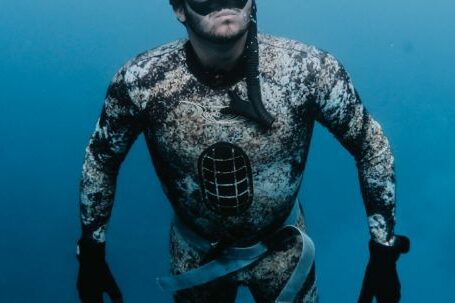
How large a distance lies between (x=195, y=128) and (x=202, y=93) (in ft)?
0.35

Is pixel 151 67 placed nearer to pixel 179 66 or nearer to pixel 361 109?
pixel 179 66

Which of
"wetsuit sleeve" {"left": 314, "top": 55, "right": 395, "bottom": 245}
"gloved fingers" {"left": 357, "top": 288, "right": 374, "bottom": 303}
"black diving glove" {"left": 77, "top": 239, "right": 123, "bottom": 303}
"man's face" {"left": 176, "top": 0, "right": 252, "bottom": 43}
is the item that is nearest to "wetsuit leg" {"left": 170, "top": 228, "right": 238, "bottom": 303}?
"black diving glove" {"left": 77, "top": 239, "right": 123, "bottom": 303}

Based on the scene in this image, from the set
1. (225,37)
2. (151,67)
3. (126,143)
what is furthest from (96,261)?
(225,37)

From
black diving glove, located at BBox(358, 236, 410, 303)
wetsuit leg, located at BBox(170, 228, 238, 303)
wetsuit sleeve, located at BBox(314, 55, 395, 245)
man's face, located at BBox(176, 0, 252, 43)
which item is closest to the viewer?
man's face, located at BBox(176, 0, 252, 43)

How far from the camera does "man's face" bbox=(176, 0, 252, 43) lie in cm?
162

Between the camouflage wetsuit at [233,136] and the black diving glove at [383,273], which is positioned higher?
the camouflage wetsuit at [233,136]

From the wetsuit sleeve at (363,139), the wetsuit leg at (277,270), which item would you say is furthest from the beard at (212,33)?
the wetsuit leg at (277,270)

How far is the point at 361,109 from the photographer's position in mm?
1790

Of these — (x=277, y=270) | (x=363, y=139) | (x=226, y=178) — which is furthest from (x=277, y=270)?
(x=363, y=139)

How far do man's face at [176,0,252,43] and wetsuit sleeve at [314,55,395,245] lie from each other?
0.28 m

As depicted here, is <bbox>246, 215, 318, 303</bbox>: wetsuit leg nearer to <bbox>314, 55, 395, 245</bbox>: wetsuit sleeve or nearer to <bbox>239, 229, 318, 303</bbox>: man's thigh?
<bbox>239, 229, 318, 303</bbox>: man's thigh

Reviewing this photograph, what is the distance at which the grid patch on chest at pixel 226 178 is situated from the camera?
1.74 meters

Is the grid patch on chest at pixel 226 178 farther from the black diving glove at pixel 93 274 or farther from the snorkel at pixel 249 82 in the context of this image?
the black diving glove at pixel 93 274

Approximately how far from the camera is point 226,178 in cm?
177
